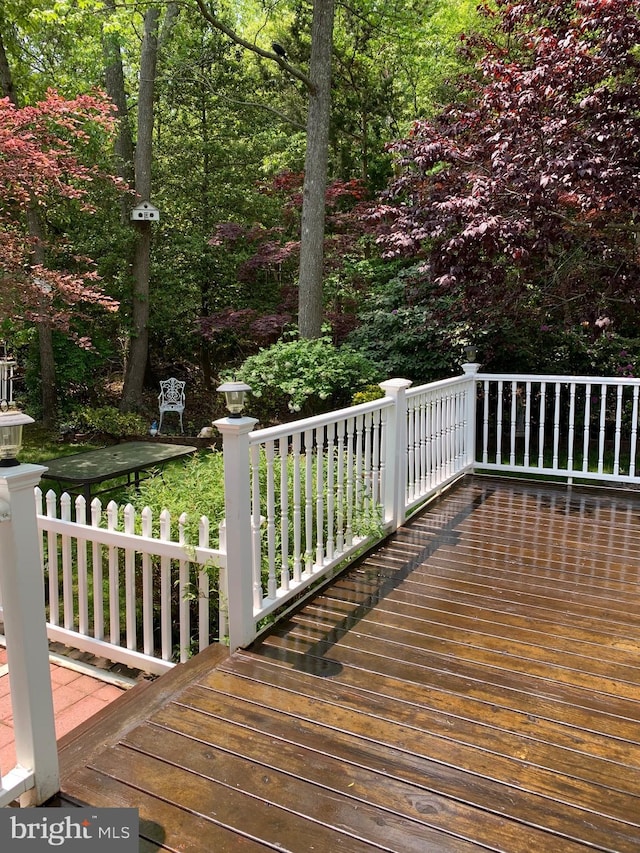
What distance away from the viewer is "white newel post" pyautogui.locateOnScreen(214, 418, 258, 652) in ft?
9.00

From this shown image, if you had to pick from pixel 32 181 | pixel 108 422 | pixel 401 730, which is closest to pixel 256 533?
pixel 401 730

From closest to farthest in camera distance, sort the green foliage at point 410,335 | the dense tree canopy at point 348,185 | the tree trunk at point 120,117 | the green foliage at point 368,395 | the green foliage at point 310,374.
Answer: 1. the dense tree canopy at point 348,185
2. the green foliage at point 368,395
3. the green foliage at point 310,374
4. the green foliage at point 410,335
5. the tree trunk at point 120,117

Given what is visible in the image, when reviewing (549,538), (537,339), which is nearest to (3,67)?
(537,339)

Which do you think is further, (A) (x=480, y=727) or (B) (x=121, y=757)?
(A) (x=480, y=727)

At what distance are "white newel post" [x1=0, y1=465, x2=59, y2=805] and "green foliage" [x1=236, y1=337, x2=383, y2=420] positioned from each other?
5.23 m

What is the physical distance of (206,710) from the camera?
236 cm

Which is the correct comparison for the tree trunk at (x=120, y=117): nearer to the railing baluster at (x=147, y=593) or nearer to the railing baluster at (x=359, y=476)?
the railing baluster at (x=359, y=476)

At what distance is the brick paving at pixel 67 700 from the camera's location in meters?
2.78

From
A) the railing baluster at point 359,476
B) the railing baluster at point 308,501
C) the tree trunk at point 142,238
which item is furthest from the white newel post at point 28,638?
the tree trunk at point 142,238

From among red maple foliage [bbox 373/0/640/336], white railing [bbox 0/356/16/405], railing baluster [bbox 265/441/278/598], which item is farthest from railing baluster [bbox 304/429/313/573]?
white railing [bbox 0/356/16/405]

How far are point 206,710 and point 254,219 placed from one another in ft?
33.6

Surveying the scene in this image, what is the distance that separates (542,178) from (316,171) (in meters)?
3.78

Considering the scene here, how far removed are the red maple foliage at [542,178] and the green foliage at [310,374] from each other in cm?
131

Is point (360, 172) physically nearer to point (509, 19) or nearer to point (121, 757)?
→ point (509, 19)
